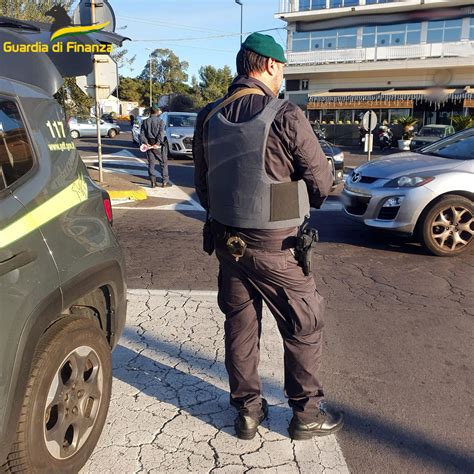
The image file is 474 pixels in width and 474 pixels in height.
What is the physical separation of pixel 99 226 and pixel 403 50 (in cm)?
3964

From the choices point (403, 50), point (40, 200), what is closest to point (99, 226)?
point (40, 200)

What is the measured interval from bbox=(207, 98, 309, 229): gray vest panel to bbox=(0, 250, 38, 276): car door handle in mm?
935

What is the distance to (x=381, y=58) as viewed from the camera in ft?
125

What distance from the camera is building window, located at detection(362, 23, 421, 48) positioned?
3794 centimetres

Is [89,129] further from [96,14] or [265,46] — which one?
[265,46]

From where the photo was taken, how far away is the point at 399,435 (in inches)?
109

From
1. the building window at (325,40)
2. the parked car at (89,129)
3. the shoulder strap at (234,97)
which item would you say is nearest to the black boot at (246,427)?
the shoulder strap at (234,97)

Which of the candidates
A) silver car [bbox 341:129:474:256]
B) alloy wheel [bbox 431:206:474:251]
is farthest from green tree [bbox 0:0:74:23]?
alloy wheel [bbox 431:206:474:251]

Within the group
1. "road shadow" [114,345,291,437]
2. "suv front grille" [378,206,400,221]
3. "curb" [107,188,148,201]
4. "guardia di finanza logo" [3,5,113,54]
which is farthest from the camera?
"curb" [107,188,148,201]

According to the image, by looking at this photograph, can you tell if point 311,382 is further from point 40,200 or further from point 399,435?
point 40,200

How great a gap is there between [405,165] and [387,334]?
314cm

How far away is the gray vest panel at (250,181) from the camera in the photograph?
236cm

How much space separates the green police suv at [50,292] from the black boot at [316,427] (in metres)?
0.99

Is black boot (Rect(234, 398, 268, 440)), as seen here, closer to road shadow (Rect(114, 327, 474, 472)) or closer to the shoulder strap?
road shadow (Rect(114, 327, 474, 472))
